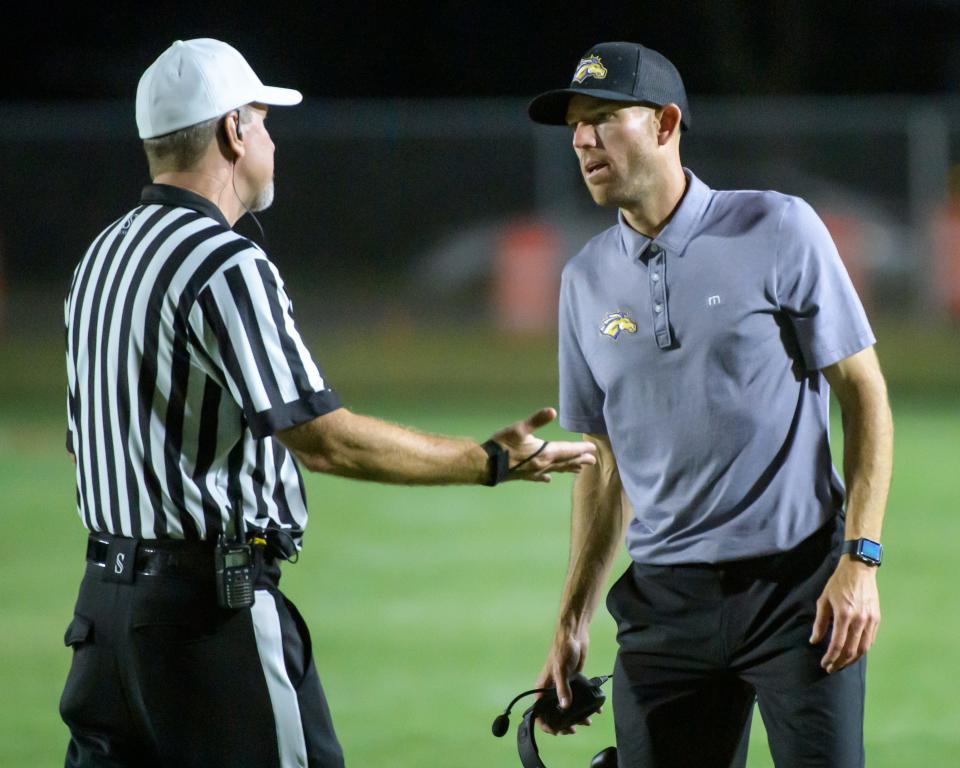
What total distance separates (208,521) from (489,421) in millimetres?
10678

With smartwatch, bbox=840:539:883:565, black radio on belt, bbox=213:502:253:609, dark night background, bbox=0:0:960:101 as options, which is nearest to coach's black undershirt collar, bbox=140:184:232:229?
black radio on belt, bbox=213:502:253:609

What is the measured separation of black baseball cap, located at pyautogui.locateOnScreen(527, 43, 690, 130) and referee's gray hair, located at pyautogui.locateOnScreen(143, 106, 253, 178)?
32.4 inches

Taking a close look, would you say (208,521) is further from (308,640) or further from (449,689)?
(449,689)

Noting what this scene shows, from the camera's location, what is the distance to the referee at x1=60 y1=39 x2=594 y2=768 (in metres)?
3.53

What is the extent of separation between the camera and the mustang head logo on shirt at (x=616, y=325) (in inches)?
154

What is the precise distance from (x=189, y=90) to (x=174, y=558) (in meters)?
1.06

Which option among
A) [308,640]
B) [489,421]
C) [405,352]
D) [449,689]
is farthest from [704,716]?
[405,352]

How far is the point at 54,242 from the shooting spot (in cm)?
1877

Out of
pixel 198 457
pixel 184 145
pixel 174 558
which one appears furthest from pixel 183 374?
pixel 184 145

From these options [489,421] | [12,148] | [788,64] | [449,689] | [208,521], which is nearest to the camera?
[208,521]

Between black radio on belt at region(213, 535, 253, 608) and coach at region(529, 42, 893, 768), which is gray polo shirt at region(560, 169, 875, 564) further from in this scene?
black radio on belt at region(213, 535, 253, 608)

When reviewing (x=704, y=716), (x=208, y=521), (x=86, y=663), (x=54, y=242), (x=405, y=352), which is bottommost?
(x=405, y=352)

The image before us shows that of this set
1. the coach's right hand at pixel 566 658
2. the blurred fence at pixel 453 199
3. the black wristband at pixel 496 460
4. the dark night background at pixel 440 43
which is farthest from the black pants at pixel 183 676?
the dark night background at pixel 440 43

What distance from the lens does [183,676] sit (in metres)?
3.61
